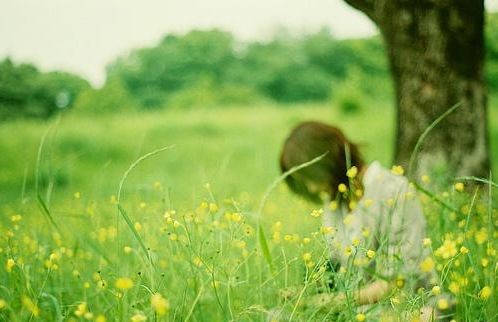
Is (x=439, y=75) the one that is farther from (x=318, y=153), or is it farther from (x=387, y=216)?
(x=387, y=216)

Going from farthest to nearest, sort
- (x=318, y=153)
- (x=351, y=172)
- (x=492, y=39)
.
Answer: (x=492, y=39) < (x=318, y=153) < (x=351, y=172)

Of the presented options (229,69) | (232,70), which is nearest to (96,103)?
(232,70)

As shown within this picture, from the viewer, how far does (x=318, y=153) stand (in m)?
2.49

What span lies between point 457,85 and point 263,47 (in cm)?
3941

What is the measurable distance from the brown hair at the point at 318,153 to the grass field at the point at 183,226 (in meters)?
0.21

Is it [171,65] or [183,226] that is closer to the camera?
[183,226]

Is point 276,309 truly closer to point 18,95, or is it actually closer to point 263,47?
point 18,95

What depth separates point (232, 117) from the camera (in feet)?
42.0

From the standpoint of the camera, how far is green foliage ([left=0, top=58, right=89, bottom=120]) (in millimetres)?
6113

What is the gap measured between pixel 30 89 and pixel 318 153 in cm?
549

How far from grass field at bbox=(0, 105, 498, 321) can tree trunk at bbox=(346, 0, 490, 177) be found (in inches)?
15.1

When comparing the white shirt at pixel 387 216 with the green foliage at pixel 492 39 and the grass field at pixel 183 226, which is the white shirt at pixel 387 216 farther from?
the green foliage at pixel 492 39

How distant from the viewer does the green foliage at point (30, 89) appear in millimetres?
6113

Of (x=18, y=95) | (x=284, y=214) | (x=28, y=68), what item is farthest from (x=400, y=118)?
(x=18, y=95)
